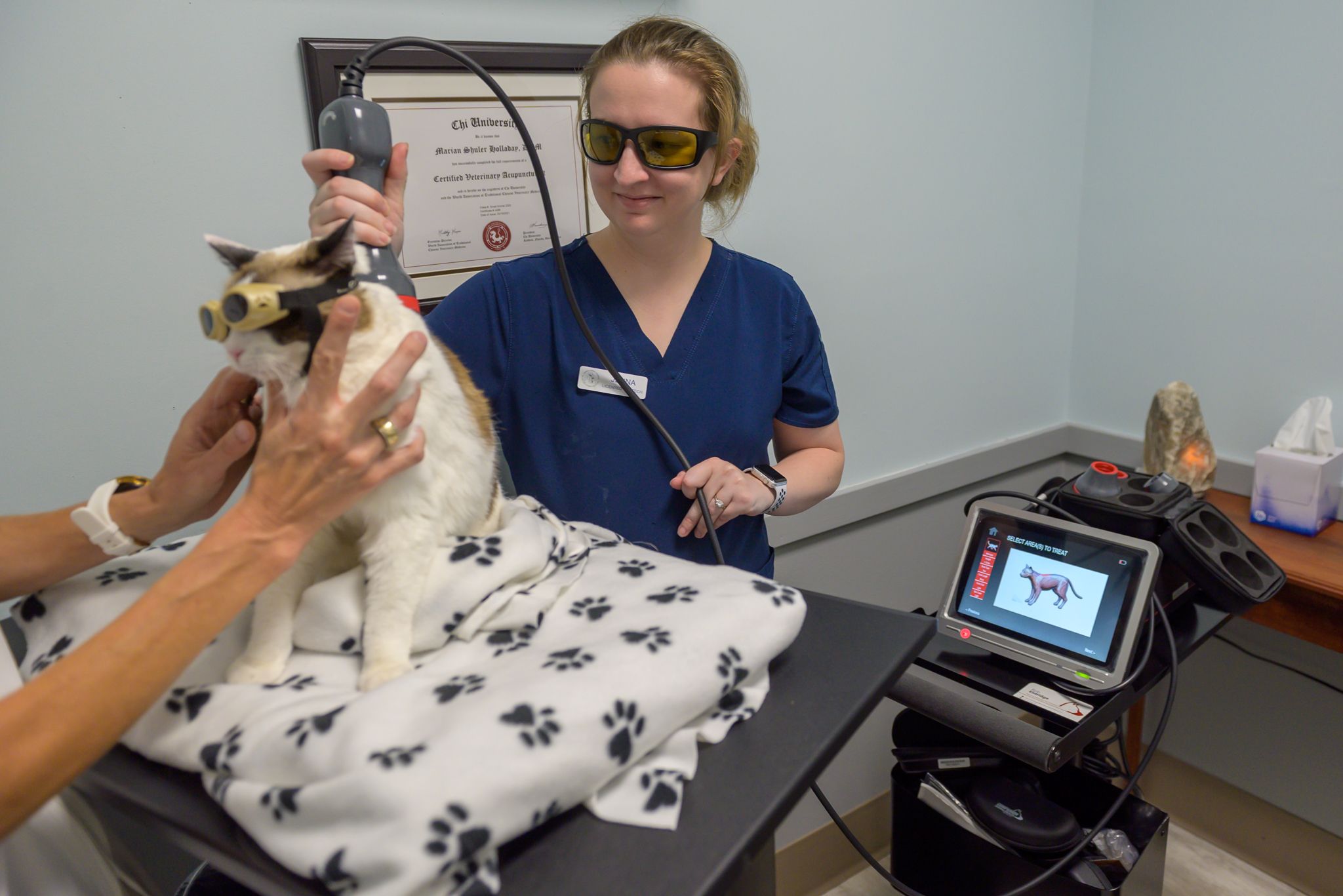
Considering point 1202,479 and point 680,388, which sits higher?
point 680,388

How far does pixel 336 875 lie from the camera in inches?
17.9

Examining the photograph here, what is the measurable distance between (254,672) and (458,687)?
178 mm

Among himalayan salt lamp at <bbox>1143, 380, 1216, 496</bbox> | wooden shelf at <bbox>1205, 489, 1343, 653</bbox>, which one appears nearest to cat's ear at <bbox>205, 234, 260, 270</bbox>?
wooden shelf at <bbox>1205, 489, 1343, 653</bbox>

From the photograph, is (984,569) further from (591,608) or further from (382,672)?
(382,672)

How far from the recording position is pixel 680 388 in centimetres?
113

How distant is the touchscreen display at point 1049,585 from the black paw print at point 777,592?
2.48ft

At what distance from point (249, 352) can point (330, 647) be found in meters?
0.24

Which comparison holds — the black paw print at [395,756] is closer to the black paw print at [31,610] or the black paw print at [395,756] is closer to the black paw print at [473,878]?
the black paw print at [473,878]

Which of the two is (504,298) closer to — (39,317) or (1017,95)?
(39,317)

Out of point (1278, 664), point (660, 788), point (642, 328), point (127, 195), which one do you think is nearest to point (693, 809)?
point (660, 788)

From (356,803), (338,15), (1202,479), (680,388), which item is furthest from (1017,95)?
(356,803)

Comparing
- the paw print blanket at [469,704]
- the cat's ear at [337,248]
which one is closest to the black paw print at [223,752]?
the paw print blanket at [469,704]

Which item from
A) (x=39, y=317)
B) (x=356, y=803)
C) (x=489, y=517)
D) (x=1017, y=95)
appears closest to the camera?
(x=356, y=803)

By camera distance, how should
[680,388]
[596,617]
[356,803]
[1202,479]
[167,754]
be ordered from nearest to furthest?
[356,803]
[167,754]
[596,617]
[680,388]
[1202,479]
